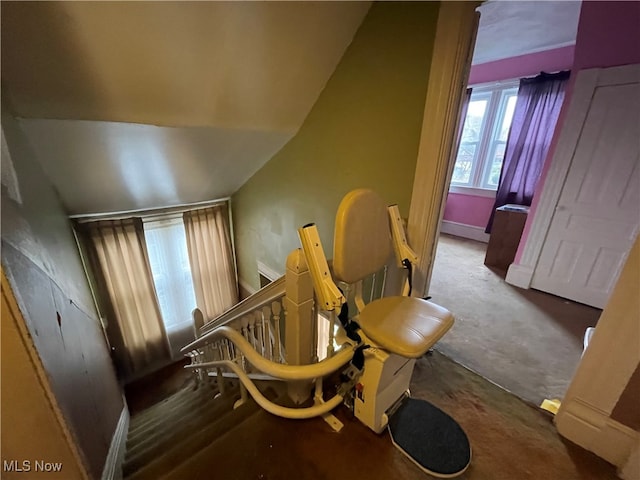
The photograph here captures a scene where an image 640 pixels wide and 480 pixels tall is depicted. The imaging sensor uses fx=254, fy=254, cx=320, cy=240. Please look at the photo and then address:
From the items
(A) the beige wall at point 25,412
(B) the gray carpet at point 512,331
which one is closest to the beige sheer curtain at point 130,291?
(A) the beige wall at point 25,412

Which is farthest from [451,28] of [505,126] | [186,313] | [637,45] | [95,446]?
[186,313]

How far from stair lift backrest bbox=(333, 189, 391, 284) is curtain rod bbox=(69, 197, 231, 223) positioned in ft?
9.38

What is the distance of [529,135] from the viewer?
3.52 metres

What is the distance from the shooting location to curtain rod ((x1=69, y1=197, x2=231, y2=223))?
2601 millimetres

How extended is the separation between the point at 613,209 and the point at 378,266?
2.50 meters

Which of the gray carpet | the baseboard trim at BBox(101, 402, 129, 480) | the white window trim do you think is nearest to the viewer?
the baseboard trim at BBox(101, 402, 129, 480)

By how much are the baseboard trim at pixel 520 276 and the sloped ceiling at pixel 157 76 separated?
2.73 meters

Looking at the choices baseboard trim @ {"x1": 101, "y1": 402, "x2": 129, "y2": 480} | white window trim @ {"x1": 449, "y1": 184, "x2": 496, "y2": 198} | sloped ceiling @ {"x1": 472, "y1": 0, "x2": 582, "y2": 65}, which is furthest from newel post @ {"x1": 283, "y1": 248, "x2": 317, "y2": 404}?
white window trim @ {"x1": 449, "y1": 184, "x2": 496, "y2": 198}

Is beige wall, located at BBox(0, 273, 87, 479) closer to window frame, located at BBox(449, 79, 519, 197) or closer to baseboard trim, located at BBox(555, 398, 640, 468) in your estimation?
baseboard trim, located at BBox(555, 398, 640, 468)

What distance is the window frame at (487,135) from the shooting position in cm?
383

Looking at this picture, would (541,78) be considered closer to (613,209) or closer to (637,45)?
(637,45)

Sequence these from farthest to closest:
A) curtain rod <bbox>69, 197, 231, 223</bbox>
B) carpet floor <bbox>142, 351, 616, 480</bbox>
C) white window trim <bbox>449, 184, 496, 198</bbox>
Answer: white window trim <bbox>449, 184, 496, 198</bbox>
curtain rod <bbox>69, 197, 231, 223</bbox>
carpet floor <bbox>142, 351, 616, 480</bbox>

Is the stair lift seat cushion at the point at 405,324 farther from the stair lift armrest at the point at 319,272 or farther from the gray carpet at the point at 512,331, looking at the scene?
the gray carpet at the point at 512,331

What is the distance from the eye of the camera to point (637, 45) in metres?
1.89
